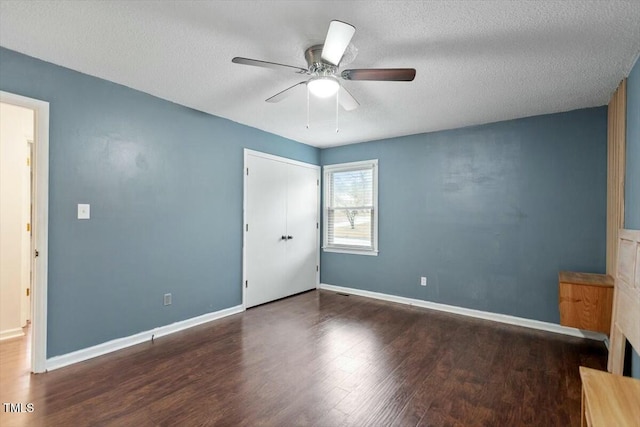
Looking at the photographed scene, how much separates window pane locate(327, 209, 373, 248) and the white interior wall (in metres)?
3.99

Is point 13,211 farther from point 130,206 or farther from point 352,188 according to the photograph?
point 352,188

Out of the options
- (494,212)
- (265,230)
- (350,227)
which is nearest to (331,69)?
(265,230)

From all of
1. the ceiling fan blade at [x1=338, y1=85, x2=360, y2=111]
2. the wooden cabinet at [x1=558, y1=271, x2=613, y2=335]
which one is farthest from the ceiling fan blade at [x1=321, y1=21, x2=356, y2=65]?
the wooden cabinet at [x1=558, y1=271, x2=613, y2=335]

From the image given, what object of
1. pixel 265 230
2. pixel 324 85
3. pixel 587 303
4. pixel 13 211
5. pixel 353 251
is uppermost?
pixel 324 85

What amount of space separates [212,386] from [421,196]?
3.48 m

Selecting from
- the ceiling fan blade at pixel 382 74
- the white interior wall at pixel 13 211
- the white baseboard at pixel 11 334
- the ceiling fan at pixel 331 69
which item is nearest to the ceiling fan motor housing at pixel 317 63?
the ceiling fan at pixel 331 69

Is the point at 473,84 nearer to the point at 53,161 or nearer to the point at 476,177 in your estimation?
Result: the point at 476,177

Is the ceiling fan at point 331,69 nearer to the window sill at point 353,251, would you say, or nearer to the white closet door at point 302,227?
the white closet door at point 302,227

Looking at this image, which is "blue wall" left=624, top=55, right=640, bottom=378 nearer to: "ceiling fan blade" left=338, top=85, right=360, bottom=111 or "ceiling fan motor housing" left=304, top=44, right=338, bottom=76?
"ceiling fan blade" left=338, top=85, right=360, bottom=111

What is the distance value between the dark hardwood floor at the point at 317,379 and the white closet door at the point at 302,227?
56.8 inches

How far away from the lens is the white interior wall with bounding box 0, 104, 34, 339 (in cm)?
321

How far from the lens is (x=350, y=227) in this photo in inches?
204

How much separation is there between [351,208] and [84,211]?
11.7 feet

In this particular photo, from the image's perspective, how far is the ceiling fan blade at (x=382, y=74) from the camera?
2.02m
